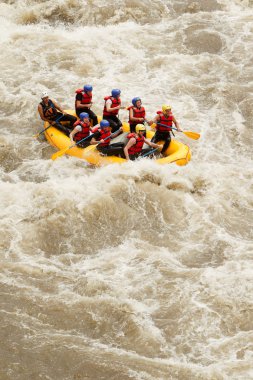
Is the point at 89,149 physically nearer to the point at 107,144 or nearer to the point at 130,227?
the point at 107,144

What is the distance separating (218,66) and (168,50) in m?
1.50

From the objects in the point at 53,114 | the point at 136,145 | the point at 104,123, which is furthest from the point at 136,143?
the point at 53,114

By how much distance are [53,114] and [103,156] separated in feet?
5.58

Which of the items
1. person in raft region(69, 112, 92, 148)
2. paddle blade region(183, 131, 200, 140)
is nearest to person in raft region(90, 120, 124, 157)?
person in raft region(69, 112, 92, 148)

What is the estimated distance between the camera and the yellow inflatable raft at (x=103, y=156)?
949 centimetres

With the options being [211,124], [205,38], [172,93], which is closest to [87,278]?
[211,124]

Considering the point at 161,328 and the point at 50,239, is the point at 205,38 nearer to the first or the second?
the point at 50,239

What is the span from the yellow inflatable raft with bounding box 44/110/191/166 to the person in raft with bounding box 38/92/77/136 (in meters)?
0.19

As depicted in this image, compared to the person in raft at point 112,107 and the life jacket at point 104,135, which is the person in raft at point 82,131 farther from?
the person in raft at point 112,107

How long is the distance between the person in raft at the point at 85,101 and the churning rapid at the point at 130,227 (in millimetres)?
1041

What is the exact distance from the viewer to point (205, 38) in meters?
15.0

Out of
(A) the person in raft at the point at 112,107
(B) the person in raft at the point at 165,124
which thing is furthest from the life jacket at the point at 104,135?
(B) the person in raft at the point at 165,124

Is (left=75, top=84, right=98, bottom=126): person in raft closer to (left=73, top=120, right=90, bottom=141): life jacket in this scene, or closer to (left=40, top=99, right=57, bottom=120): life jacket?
(left=40, top=99, right=57, bottom=120): life jacket

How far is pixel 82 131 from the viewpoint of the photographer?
9977 mm
